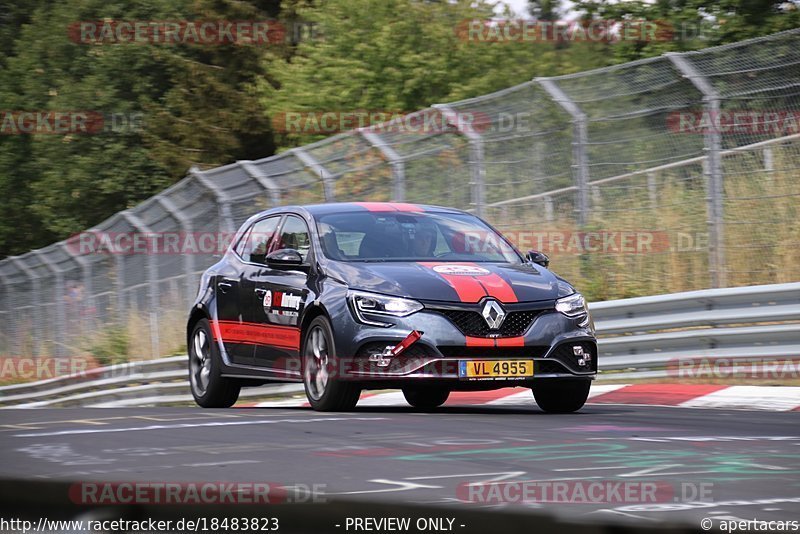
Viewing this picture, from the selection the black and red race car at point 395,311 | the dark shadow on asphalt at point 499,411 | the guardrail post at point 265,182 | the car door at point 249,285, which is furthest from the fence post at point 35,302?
the dark shadow on asphalt at point 499,411

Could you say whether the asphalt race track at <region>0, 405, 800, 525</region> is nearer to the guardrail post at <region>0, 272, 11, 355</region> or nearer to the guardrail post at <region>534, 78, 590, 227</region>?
the guardrail post at <region>534, 78, 590, 227</region>

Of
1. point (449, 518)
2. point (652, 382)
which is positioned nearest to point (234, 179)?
point (652, 382)

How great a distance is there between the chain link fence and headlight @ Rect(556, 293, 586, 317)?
11.9 ft

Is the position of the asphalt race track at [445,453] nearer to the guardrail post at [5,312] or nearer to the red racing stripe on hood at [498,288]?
the red racing stripe on hood at [498,288]

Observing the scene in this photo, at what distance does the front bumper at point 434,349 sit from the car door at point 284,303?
828 millimetres

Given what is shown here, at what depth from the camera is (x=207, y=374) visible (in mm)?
12148

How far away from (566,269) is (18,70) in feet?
144

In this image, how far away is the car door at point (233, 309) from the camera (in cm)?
1145

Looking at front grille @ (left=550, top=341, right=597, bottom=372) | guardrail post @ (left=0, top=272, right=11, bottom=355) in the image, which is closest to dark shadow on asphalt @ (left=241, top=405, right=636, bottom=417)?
front grille @ (left=550, top=341, right=597, bottom=372)

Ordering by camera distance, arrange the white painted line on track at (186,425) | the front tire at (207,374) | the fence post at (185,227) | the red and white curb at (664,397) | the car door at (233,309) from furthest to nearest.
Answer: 1. the fence post at (185,227)
2. the front tire at (207,374)
3. the car door at (233,309)
4. the red and white curb at (664,397)
5. the white painted line on track at (186,425)

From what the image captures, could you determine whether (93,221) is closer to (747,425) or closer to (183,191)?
(183,191)

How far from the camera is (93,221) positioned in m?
53.4

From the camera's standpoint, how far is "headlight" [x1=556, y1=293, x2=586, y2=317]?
32.6ft

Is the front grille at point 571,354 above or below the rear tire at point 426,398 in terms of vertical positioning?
above
